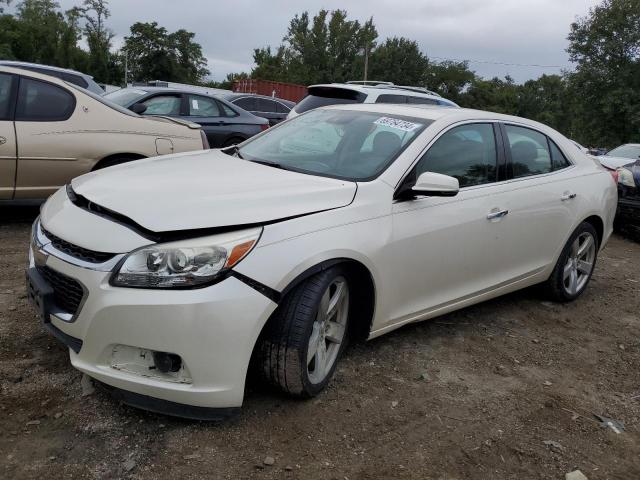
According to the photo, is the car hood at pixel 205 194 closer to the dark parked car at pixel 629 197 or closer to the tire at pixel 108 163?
the tire at pixel 108 163

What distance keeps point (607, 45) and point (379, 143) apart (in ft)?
113

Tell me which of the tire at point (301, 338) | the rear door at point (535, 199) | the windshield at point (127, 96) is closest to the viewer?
the tire at point (301, 338)

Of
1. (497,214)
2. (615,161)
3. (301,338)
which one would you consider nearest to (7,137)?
(301,338)

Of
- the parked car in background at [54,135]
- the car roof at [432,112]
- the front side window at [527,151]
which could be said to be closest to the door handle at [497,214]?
the front side window at [527,151]

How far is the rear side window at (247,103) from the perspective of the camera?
1434 cm

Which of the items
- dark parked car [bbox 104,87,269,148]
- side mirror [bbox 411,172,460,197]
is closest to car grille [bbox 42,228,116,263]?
side mirror [bbox 411,172,460,197]

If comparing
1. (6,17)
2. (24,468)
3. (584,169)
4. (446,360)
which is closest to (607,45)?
(584,169)

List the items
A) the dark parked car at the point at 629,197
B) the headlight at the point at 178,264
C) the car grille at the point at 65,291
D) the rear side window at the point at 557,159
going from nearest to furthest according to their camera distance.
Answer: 1. the headlight at the point at 178,264
2. the car grille at the point at 65,291
3. the rear side window at the point at 557,159
4. the dark parked car at the point at 629,197

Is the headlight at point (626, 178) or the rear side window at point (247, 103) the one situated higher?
the rear side window at point (247, 103)

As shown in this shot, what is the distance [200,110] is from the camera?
9875 millimetres

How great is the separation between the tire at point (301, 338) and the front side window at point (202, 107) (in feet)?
24.2

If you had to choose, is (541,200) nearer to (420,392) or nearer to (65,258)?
(420,392)

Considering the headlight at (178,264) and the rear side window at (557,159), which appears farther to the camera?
the rear side window at (557,159)

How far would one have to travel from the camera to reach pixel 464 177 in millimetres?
3832
